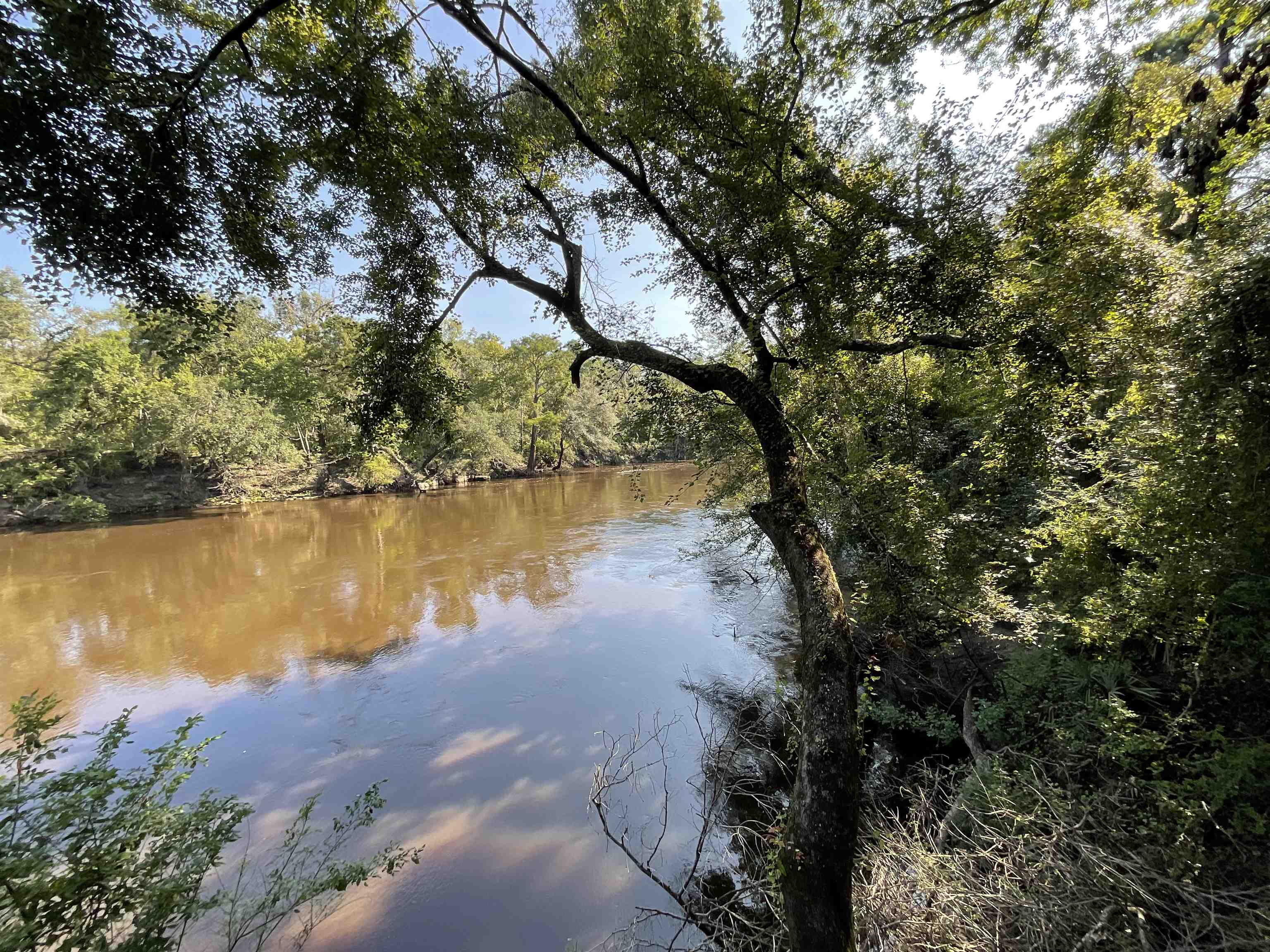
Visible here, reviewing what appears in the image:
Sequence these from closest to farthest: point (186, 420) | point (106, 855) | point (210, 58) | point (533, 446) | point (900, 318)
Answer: point (106, 855), point (210, 58), point (900, 318), point (186, 420), point (533, 446)

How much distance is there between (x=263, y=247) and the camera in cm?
358

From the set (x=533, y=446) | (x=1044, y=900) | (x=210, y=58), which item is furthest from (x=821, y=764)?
(x=533, y=446)

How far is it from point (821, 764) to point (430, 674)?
612 centimetres

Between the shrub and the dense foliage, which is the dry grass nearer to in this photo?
the dense foliage

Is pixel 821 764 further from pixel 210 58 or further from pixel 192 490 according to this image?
pixel 192 490

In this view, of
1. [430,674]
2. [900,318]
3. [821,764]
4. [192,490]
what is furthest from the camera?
[192,490]

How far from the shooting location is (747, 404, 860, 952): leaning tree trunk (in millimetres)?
1910

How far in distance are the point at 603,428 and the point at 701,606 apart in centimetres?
2802

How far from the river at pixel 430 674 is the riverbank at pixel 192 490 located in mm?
5066

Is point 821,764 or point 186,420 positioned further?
point 186,420

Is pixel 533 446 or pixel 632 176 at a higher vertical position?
pixel 632 176

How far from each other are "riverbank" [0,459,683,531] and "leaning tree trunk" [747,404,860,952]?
88.9 feet

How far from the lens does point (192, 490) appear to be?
21.6 meters

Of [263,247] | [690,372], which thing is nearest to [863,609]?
[690,372]
